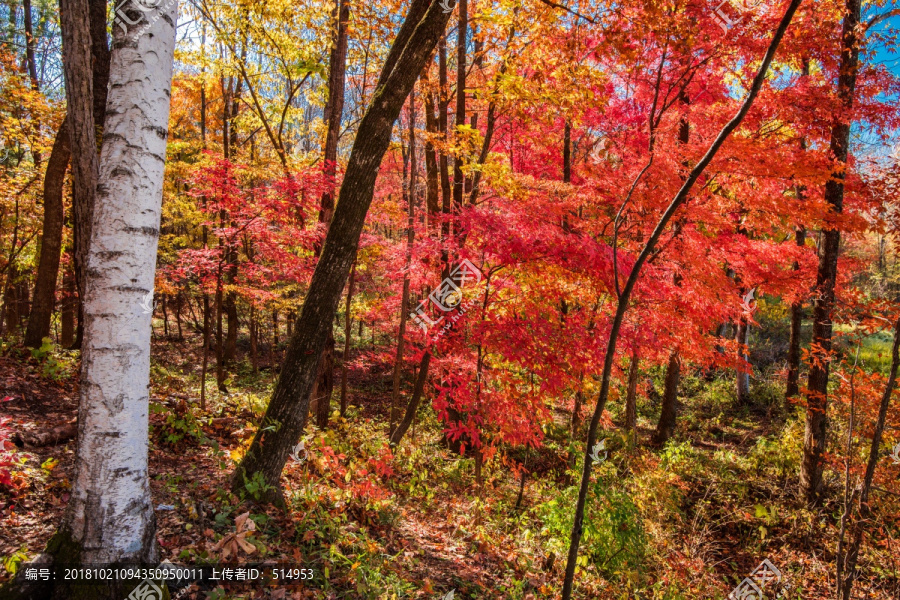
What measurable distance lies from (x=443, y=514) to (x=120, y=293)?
15.9 feet

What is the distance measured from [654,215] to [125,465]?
6.66m

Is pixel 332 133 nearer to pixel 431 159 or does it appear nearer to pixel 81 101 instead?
pixel 431 159

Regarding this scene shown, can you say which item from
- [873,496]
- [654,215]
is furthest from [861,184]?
[873,496]

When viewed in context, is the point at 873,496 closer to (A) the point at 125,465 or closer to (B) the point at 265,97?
(A) the point at 125,465

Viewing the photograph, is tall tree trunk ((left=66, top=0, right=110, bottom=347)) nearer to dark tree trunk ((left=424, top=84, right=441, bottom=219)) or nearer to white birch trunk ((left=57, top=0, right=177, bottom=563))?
white birch trunk ((left=57, top=0, right=177, bottom=563))

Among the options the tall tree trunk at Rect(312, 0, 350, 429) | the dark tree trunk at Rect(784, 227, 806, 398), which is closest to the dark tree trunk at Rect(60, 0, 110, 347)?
the tall tree trunk at Rect(312, 0, 350, 429)

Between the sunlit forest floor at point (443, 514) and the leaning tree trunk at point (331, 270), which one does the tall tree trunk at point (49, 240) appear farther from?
the leaning tree trunk at point (331, 270)

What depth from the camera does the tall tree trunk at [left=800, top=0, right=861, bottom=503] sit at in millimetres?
5750

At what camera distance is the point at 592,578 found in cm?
440

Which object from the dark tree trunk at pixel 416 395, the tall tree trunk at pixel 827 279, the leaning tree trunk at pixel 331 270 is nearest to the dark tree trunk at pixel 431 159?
the dark tree trunk at pixel 416 395

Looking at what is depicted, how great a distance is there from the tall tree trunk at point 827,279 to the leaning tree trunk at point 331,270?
5941 millimetres

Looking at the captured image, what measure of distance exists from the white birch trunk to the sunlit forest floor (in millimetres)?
579

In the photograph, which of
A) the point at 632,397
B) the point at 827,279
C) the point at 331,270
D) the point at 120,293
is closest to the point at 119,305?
the point at 120,293

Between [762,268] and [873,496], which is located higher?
[762,268]
